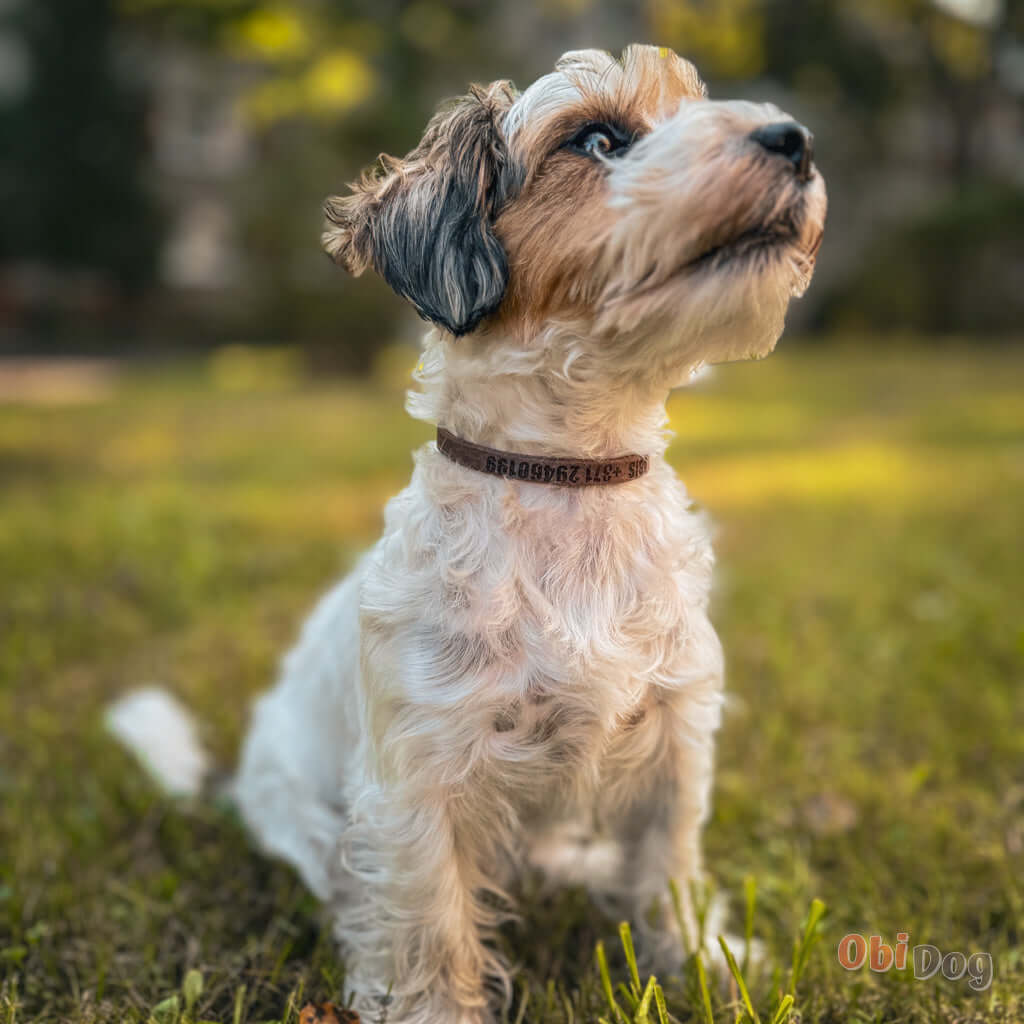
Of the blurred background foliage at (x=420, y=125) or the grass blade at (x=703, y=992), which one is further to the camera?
the blurred background foliage at (x=420, y=125)

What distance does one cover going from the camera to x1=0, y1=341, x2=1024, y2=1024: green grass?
246 centimetres

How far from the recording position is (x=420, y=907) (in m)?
2.27

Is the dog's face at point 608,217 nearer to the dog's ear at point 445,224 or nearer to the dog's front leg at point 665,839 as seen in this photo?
the dog's ear at point 445,224

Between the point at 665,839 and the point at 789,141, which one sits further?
the point at 665,839

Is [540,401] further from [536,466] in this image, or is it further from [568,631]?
[568,631]

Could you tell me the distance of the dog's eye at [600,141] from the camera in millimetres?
2105

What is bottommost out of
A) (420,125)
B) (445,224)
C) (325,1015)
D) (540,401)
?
(420,125)

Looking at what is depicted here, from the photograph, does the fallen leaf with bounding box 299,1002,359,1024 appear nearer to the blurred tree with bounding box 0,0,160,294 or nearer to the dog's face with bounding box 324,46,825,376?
the dog's face with bounding box 324,46,825,376

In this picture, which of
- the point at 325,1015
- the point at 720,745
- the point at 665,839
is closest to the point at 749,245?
the point at 665,839

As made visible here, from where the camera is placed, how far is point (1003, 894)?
105 inches

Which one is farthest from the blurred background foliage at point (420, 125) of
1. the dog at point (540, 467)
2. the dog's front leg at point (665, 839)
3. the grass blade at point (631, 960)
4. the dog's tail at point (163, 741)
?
the grass blade at point (631, 960)

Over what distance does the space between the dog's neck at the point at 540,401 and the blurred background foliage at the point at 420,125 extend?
13678 mm

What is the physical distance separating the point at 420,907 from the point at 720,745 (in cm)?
163

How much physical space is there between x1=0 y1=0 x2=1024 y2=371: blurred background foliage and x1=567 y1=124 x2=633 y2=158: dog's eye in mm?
13740
